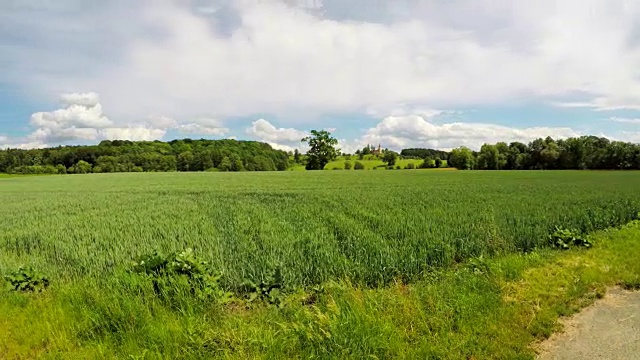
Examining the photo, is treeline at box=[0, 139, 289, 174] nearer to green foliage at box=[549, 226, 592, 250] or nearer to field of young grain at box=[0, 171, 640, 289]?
field of young grain at box=[0, 171, 640, 289]

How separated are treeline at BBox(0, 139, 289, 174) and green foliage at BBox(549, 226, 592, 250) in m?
116

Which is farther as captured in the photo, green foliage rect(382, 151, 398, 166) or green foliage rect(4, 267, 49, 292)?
green foliage rect(382, 151, 398, 166)

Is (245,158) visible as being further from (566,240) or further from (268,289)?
(268,289)

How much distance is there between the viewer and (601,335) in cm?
549

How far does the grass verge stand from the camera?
505 cm

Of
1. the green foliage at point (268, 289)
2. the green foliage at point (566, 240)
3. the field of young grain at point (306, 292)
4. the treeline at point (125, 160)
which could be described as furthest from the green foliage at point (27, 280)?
the treeline at point (125, 160)

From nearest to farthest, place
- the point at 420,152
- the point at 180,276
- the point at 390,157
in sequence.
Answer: the point at 180,276 < the point at 390,157 < the point at 420,152

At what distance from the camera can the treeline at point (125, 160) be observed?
113 m

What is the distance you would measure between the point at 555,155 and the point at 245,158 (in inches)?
3667

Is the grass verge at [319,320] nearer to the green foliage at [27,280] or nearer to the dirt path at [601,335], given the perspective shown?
the dirt path at [601,335]

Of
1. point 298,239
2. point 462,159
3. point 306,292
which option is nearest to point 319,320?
point 306,292

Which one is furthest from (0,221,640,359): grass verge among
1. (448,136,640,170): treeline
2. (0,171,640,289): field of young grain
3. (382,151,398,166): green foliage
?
(382,151,398,166): green foliage

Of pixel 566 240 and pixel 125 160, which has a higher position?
pixel 125 160

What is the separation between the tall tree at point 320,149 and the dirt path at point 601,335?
353 feet
